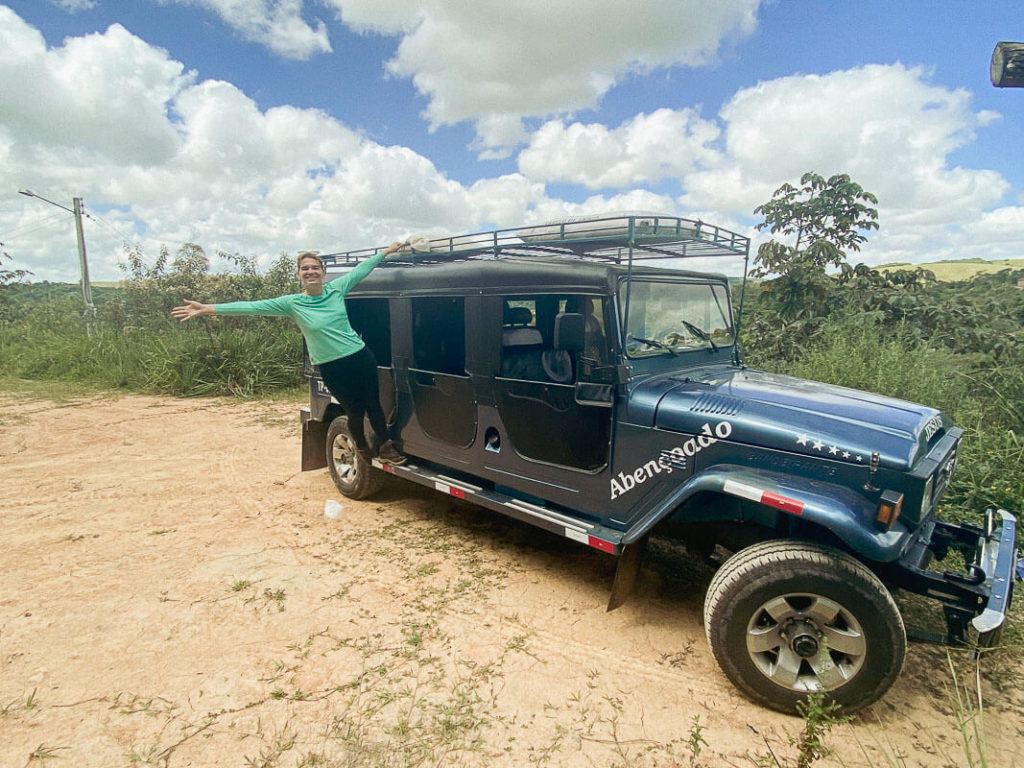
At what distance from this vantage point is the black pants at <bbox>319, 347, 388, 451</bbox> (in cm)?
439

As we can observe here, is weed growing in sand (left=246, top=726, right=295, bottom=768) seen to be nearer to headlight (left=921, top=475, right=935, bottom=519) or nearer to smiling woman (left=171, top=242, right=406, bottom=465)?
smiling woman (left=171, top=242, right=406, bottom=465)

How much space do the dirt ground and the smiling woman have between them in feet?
3.91

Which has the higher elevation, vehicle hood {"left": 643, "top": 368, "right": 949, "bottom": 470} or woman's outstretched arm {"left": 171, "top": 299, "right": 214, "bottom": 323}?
woman's outstretched arm {"left": 171, "top": 299, "right": 214, "bottom": 323}

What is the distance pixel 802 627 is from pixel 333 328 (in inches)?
140

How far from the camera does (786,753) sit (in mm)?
2473

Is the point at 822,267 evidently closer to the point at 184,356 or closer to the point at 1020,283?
the point at 1020,283

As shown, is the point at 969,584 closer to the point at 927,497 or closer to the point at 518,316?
the point at 927,497

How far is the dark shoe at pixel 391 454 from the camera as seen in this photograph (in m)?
4.78

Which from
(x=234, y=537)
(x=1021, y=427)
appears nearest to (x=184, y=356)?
(x=234, y=537)

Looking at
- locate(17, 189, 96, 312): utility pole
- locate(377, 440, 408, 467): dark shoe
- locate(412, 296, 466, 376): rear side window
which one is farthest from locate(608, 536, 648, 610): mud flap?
locate(17, 189, 96, 312): utility pole

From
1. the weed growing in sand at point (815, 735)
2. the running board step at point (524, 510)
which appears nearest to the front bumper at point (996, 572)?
the weed growing in sand at point (815, 735)

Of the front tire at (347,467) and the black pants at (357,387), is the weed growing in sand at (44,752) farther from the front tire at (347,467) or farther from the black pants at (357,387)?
the front tire at (347,467)

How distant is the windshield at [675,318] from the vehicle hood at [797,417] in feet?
0.88

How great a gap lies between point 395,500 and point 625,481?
2.87m
